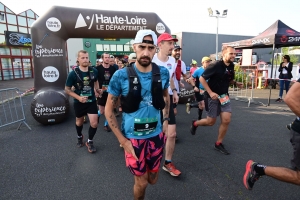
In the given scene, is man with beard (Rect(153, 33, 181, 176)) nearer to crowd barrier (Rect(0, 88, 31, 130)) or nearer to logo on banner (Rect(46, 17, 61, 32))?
logo on banner (Rect(46, 17, 61, 32))

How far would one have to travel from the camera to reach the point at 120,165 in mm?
3377

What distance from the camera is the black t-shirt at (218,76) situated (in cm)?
345

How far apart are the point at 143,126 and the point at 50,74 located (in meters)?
5.09

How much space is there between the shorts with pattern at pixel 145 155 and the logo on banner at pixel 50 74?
197 inches

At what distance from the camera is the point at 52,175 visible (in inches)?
122

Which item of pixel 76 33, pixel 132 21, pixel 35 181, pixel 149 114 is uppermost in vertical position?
pixel 132 21

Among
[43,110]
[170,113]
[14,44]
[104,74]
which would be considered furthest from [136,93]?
[14,44]

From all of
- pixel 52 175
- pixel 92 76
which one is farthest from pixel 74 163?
pixel 92 76

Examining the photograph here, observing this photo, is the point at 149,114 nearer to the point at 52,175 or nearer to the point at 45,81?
the point at 52,175

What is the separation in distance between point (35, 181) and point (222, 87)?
10.9 feet

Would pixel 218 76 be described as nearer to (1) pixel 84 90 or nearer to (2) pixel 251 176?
(2) pixel 251 176

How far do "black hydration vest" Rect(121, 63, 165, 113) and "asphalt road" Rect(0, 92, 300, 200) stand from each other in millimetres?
1353

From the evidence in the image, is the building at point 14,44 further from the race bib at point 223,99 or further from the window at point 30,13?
the race bib at point 223,99

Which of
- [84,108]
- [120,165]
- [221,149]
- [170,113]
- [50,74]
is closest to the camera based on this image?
[170,113]
